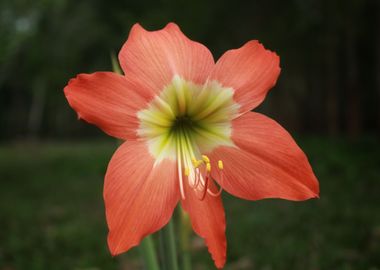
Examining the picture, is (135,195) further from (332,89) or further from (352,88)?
(332,89)

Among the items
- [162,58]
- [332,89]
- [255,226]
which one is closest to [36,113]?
[332,89]

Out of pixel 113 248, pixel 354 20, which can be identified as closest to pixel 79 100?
pixel 113 248

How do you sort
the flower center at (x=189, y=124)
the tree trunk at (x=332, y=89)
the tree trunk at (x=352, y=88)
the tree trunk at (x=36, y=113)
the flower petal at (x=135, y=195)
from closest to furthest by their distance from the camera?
1. the flower petal at (x=135, y=195)
2. the flower center at (x=189, y=124)
3. the tree trunk at (x=352, y=88)
4. the tree trunk at (x=332, y=89)
5. the tree trunk at (x=36, y=113)

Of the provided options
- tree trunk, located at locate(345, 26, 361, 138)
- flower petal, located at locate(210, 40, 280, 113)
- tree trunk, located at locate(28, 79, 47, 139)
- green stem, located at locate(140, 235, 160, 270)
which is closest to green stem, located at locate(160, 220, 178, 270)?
green stem, located at locate(140, 235, 160, 270)

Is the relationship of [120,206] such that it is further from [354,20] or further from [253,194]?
[354,20]

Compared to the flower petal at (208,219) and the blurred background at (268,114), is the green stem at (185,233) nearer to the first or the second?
the flower petal at (208,219)

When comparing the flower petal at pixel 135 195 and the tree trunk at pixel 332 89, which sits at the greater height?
the flower petal at pixel 135 195

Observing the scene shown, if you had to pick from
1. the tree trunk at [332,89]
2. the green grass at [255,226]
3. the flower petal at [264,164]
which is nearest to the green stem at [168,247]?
the flower petal at [264,164]

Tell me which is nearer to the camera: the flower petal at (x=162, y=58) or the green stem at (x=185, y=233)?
the flower petal at (x=162, y=58)
